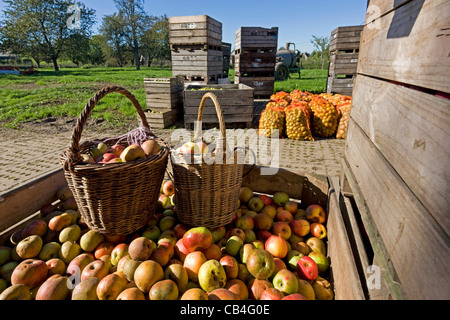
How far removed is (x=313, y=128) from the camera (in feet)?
20.1

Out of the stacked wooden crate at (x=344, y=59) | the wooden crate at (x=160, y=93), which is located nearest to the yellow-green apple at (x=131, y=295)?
the wooden crate at (x=160, y=93)

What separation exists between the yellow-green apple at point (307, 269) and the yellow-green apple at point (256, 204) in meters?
0.72

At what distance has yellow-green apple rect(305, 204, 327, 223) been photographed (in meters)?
2.24

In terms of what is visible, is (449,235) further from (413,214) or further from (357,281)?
(357,281)

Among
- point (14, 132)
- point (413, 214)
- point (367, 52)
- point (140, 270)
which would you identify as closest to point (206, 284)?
point (140, 270)

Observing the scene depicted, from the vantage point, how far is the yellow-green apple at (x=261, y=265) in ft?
5.51

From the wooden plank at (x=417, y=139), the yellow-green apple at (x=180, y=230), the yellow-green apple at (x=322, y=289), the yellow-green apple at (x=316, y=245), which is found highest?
the wooden plank at (x=417, y=139)

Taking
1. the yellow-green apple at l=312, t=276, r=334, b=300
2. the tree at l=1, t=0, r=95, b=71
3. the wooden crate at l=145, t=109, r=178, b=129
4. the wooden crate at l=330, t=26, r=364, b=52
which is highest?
the tree at l=1, t=0, r=95, b=71

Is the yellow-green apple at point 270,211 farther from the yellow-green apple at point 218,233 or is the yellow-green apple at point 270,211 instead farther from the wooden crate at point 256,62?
the wooden crate at point 256,62

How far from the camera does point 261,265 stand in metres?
1.69

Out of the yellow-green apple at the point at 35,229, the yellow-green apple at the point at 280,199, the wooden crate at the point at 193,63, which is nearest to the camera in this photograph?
the yellow-green apple at the point at 35,229

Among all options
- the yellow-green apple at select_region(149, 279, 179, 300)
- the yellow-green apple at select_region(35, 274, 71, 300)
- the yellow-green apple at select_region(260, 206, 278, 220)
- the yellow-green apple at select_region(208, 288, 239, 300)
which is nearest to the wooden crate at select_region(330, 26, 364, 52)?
the yellow-green apple at select_region(260, 206, 278, 220)

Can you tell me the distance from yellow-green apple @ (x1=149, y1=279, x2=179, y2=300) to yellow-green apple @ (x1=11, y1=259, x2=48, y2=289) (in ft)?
2.46

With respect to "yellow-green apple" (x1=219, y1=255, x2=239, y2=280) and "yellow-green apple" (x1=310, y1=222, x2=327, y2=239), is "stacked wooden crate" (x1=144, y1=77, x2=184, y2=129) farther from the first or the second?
"yellow-green apple" (x1=219, y1=255, x2=239, y2=280)
